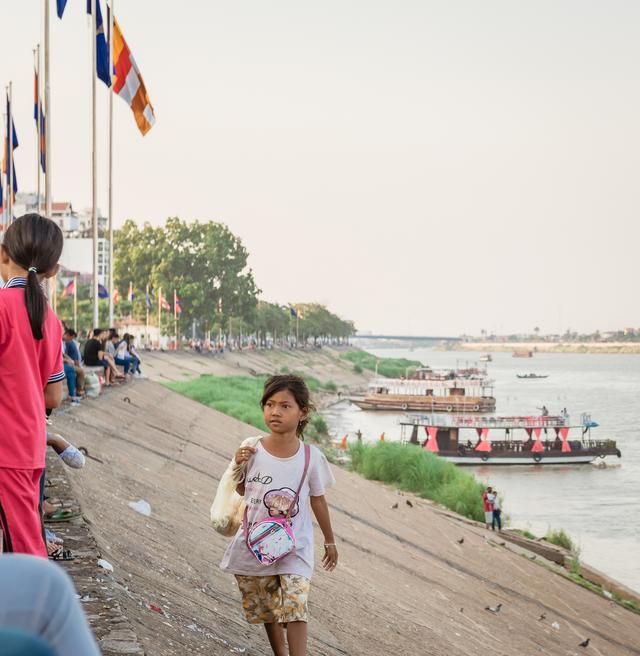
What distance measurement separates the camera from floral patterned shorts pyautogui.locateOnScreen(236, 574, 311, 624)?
4.59 metres

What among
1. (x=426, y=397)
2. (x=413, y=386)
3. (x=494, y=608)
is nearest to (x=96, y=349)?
(x=494, y=608)

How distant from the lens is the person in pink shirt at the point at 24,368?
356 cm

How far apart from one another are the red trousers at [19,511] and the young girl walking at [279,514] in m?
1.14

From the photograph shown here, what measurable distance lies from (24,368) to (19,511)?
519 mm

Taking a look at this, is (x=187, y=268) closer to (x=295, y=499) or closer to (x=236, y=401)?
(x=236, y=401)

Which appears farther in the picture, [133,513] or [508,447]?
[508,447]

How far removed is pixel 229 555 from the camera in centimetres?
464

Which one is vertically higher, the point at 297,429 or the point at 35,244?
the point at 35,244

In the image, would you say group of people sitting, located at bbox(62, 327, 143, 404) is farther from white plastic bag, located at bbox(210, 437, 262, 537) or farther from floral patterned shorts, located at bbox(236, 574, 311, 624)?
floral patterned shorts, located at bbox(236, 574, 311, 624)

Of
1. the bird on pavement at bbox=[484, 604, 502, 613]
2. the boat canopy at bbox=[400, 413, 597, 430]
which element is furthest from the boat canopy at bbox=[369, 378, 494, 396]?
the bird on pavement at bbox=[484, 604, 502, 613]

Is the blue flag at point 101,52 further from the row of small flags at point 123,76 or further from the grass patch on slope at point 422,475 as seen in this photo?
the grass patch on slope at point 422,475

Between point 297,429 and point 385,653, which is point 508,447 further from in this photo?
point 297,429

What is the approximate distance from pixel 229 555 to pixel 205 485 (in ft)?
30.4

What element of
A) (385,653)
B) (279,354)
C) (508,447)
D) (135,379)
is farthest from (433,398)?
(385,653)
